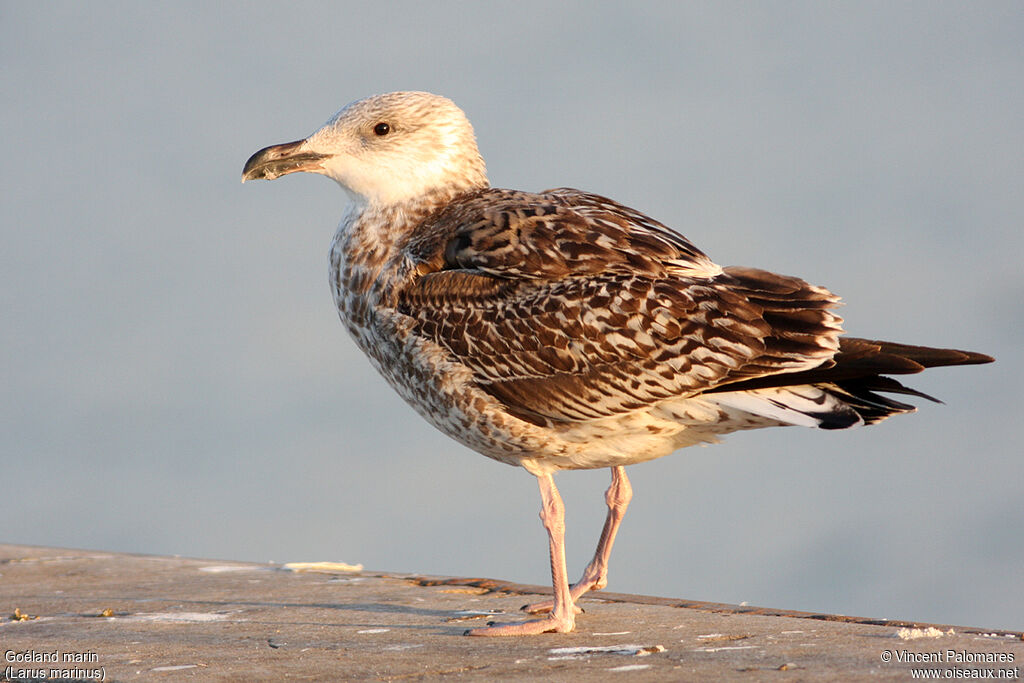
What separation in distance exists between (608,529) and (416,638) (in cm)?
179

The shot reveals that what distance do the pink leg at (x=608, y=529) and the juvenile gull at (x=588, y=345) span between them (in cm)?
22

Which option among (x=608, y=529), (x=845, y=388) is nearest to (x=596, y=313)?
(x=845, y=388)

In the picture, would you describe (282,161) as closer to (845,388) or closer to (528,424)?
(528,424)

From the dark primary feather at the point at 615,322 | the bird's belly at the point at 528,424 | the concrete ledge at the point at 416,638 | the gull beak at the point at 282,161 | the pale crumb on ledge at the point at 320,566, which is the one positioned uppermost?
the gull beak at the point at 282,161

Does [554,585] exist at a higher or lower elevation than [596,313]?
lower

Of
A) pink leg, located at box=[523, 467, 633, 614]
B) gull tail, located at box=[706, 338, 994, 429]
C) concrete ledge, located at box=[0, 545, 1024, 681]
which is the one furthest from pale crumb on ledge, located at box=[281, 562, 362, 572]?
gull tail, located at box=[706, 338, 994, 429]

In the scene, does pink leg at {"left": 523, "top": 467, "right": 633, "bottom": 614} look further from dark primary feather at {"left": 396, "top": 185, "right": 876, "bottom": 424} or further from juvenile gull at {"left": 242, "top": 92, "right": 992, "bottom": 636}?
dark primary feather at {"left": 396, "top": 185, "right": 876, "bottom": 424}

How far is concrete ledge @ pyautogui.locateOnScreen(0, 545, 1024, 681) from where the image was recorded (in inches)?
236

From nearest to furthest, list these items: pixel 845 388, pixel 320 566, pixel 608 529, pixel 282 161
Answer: pixel 845 388 < pixel 608 529 < pixel 282 161 < pixel 320 566

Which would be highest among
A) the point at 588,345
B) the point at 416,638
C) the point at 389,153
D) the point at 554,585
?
the point at 389,153

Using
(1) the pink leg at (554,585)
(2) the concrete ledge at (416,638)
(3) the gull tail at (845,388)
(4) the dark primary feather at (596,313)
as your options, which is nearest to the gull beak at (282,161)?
(4) the dark primary feather at (596,313)

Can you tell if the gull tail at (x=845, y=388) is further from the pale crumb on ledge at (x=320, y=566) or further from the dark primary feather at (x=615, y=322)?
the pale crumb on ledge at (x=320, y=566)

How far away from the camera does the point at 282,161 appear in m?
8.62

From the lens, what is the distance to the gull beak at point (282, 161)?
8.58 meters
